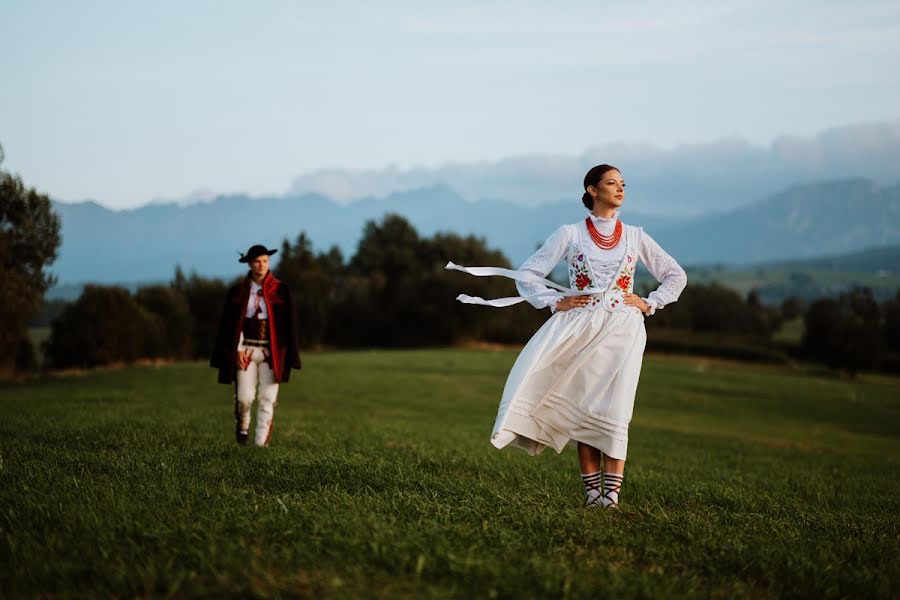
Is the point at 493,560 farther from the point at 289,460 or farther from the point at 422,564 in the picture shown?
the point at 289,460

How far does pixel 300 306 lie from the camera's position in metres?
87.6

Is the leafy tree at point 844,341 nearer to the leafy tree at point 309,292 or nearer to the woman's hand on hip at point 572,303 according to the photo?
the leafy tree at point 309,292

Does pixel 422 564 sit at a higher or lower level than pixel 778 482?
higher

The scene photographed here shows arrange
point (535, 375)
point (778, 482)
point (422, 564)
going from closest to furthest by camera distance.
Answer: point (422, 564)
point (535, 375)
point (778, 482)

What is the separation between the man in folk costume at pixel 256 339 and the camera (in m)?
12.3

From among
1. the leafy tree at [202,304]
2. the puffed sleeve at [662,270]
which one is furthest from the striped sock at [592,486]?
the leafy tree at [202,304]

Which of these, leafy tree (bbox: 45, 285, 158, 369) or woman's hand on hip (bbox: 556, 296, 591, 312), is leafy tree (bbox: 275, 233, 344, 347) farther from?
woman's hand on hip (bbox: 556, 296, 591, 312)

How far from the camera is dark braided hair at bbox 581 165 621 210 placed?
8047mm

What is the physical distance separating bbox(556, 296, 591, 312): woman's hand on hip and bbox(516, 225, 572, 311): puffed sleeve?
7 cm

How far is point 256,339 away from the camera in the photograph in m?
12.4

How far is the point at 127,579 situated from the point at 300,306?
276 feet

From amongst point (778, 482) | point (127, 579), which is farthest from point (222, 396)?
point (127, 579)

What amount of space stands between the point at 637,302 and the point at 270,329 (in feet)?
20.6

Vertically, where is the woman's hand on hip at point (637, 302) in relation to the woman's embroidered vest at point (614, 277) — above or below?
below
